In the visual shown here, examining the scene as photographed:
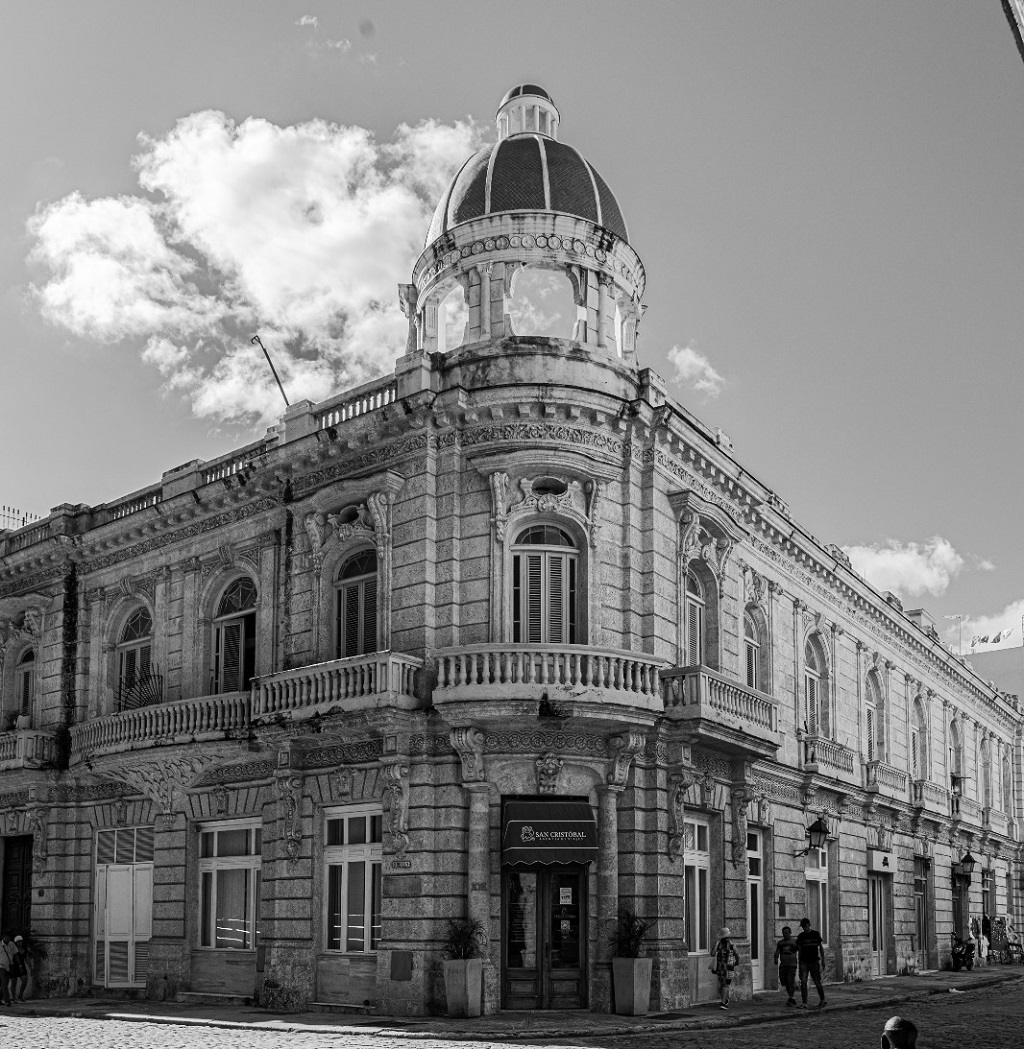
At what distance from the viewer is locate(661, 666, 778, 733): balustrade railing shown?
22516 mm

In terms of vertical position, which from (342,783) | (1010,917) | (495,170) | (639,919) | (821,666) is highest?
(495,170)

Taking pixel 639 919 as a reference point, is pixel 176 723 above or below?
above

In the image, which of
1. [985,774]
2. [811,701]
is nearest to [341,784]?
[811,701]

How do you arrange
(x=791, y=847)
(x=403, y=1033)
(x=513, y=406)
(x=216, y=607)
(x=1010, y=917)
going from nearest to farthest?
(x=403, y=1033)
(x=513, y=406)
(x=216, y=607)
(x=791, y=847)
(x=1010, y=917)

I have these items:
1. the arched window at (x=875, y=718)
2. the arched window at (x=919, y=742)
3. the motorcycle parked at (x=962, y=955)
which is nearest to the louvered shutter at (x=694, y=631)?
the arched window at (x=875, y=718)

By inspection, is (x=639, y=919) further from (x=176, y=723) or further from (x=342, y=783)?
(x=176, y=723)

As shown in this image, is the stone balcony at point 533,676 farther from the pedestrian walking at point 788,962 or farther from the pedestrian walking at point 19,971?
the pedestrian walking at point 19,971

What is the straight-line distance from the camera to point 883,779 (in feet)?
115

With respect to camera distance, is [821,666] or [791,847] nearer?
[791,847]

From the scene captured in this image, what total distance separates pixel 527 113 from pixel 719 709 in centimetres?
1244

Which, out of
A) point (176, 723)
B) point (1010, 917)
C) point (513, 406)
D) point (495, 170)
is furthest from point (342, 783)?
point (1010, 917)

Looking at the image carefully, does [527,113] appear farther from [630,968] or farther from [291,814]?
[630,968]

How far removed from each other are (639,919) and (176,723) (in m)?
9.71

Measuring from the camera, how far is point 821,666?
33594mm
